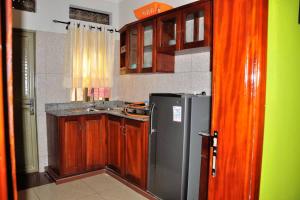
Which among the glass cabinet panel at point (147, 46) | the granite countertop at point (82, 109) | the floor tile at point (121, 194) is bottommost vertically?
the floor tile at point (121, 194)

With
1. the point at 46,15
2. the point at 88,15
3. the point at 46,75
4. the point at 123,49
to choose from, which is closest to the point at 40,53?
the point at 46,75

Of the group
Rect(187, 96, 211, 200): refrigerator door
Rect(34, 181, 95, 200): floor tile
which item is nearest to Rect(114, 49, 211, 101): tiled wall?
Rect(187, 96, 211, 200): refrigerator door

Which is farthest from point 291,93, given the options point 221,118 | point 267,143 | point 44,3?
point 44,3

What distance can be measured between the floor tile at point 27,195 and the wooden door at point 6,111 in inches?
99.0

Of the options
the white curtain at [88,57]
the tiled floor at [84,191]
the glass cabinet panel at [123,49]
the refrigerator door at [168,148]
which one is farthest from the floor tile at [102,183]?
the glass cabinet panel at [123,49]

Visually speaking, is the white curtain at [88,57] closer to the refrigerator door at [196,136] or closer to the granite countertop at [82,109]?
the granite countertop at [82,109]

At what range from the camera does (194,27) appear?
2670 mm

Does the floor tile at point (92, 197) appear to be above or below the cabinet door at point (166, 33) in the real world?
below

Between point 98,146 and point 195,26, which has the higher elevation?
point 195,26

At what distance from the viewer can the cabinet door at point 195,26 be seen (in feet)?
7.80

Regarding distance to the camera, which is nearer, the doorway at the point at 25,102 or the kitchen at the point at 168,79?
the kitchen at the point at 168,79

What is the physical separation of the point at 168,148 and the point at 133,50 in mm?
1746

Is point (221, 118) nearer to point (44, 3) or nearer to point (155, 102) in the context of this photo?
point (155, 102)

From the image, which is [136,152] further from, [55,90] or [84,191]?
[55,90]
